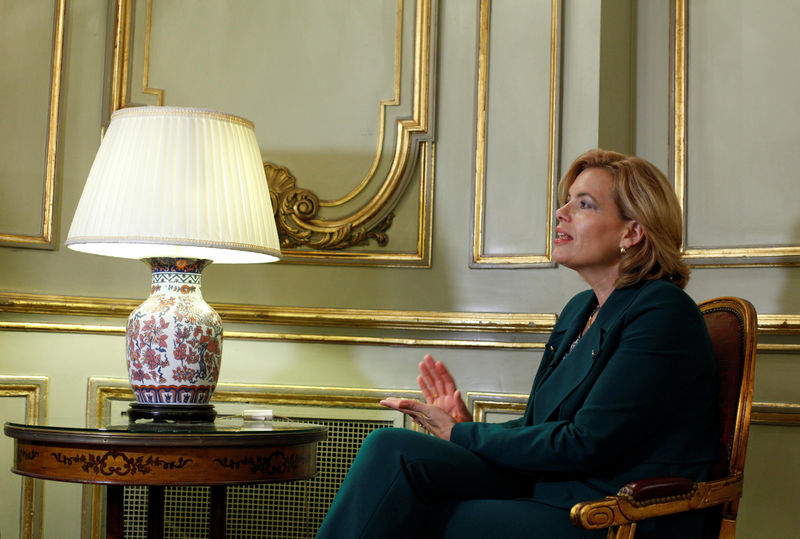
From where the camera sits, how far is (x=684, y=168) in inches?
101

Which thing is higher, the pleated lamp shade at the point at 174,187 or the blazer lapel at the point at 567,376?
the pleated lamp shade at the point at 174,187

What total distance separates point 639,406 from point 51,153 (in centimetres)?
185

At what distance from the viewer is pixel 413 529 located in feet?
5.55

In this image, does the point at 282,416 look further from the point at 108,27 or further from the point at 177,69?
the point at 108,27

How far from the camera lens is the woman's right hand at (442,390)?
6.77 feet

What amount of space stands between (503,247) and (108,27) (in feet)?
4.35

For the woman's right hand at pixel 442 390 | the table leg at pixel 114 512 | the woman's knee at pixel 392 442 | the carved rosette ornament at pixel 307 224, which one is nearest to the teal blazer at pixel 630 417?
the woman's knee at pixel 392 442

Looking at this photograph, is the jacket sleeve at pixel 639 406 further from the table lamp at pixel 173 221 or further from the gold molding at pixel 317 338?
the gold molding at pixel 317 338

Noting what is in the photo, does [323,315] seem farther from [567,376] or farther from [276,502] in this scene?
[567,376]

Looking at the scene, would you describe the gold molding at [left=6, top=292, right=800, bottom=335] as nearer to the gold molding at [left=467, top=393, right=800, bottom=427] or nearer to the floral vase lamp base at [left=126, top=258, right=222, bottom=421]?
the gold molding at [left=467, top=393, right=800, bottom=427]

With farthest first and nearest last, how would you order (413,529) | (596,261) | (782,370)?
(782,370)
(596,261)
(413,529)

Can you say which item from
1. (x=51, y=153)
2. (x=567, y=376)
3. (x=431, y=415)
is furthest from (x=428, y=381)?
(x=51, y=153)

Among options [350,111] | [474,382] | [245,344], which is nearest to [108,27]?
[350,111]

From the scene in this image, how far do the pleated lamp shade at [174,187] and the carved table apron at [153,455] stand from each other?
0.42 metres
